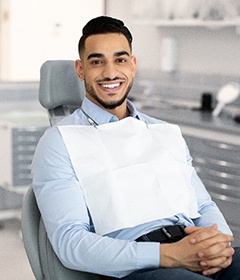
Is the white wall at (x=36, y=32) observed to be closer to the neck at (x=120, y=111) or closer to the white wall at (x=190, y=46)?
the white wall at (x=190, y=46)

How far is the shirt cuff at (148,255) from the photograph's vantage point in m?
1.77

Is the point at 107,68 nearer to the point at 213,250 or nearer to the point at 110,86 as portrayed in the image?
the point at 110,86

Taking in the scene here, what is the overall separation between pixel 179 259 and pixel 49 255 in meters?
0.42

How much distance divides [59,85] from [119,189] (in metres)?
0.50

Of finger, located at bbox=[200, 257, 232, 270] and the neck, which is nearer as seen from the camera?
finger, located at bbox=[200, 257, 232, 270]

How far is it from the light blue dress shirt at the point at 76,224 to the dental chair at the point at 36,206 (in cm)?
10

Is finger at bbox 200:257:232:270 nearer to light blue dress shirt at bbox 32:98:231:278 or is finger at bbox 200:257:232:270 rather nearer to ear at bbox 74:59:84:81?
light blue dress shirt at bbox 32:98:231:278

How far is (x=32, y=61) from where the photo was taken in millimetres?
4707

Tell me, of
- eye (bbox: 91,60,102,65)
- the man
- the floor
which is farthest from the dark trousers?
the floor

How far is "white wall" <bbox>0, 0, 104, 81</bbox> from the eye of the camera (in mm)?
4574

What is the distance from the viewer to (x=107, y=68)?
2.04 metres

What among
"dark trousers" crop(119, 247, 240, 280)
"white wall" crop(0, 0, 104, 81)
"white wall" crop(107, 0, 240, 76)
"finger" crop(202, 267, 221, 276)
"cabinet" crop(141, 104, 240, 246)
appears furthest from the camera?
"white wall" crop(0, 0, 104, 81)

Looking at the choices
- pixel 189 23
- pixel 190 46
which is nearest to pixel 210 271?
pixel 189 23

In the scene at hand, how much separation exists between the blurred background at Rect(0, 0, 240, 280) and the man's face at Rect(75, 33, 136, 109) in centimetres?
158
